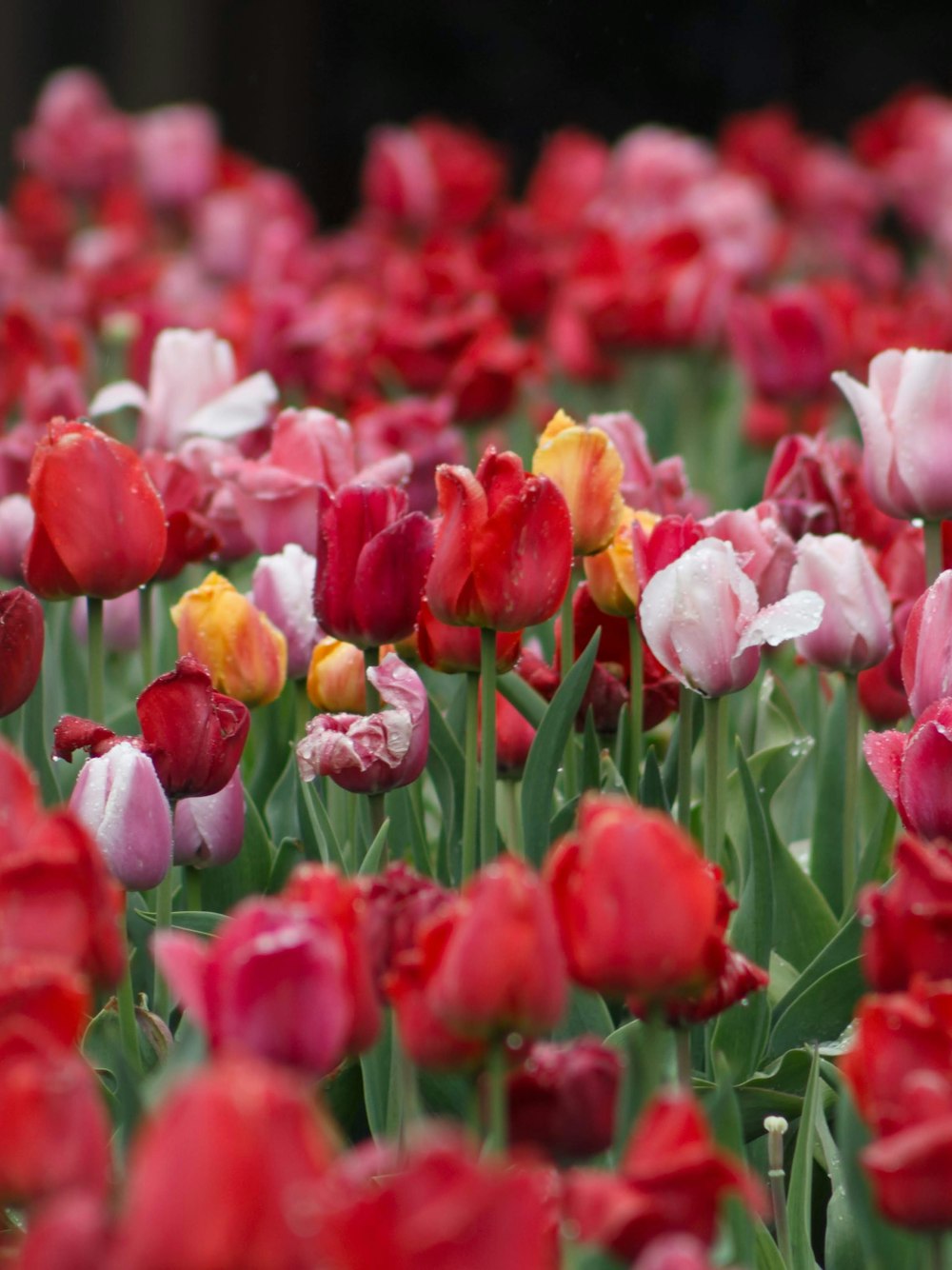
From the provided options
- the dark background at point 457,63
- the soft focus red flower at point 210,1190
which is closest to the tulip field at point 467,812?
the soft focus red flower at point 210,1190

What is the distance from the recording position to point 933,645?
45.9 inches

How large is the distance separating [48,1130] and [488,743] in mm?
622

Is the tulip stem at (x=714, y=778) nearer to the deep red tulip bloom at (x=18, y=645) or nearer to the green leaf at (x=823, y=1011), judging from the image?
the green leaf at (x=823, y=1011)

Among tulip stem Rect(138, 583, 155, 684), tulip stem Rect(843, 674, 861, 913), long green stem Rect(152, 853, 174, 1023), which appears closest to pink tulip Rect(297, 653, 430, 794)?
long green stem Rect(152, 853, 174, 1023)

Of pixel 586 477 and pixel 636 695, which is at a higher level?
pixel 586 477

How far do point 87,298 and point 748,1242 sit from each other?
2732 millimetres

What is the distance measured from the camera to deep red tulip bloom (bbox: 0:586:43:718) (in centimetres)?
124

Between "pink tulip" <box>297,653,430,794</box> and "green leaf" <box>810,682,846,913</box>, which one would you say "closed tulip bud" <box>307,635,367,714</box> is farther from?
"green leaf" <box>810,682,846,913</box>

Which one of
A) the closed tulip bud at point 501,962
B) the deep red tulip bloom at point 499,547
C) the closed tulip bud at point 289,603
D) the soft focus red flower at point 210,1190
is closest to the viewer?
the soft focus red flower at point 210,1190

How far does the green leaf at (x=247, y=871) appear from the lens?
1.41 m

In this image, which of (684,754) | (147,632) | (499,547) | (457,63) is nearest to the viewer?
(499,547)

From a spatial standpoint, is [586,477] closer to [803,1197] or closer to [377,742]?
[377,742]

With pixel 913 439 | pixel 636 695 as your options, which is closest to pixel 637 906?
pixel 636 695

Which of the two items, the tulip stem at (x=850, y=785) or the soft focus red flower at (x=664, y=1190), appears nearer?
the soft focus red flower at (x=664, y=1190)
